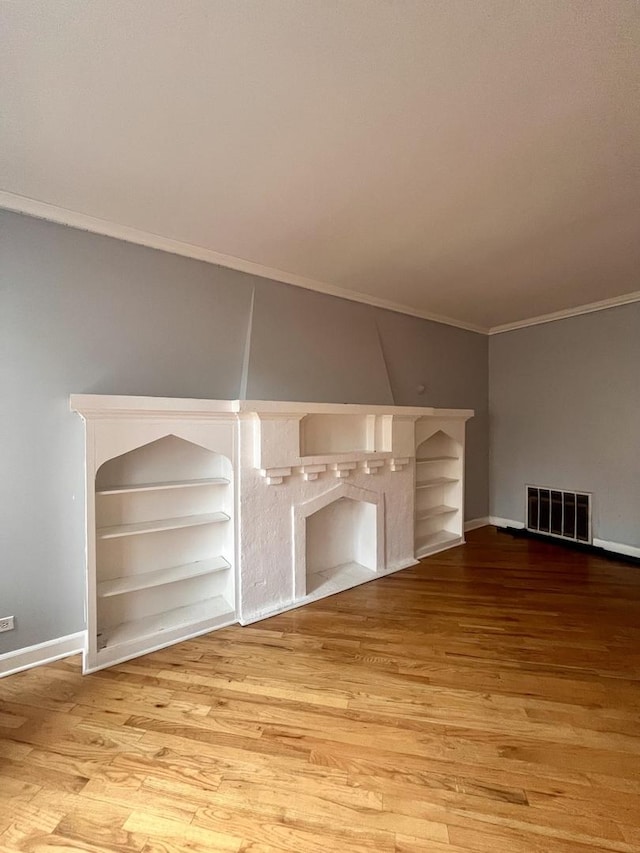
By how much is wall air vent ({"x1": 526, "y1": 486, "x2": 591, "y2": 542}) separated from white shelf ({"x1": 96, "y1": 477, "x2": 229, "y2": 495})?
147 inches

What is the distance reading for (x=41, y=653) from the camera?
2.06 metres

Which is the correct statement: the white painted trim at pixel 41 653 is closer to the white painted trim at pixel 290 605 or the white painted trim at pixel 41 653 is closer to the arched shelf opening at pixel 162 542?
the arched shelf opening at pixel 162 542

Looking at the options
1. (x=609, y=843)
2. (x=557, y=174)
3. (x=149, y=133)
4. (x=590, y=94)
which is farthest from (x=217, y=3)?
(x=609, y=843)

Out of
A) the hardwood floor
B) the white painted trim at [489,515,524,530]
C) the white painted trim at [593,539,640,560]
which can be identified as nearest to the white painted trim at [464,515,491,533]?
the white painted trim at [489,515,524,530]

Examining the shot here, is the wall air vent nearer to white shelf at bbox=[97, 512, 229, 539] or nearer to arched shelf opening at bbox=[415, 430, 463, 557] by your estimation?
arched shelf opening at bbox=[415, 430, 463, 557]

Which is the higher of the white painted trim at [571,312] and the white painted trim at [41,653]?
the white painted trim at [571,312]

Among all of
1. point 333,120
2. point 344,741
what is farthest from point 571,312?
point 344,741

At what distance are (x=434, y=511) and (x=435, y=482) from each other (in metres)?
0.35

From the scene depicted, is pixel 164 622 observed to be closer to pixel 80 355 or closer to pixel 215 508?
pixel 215 508

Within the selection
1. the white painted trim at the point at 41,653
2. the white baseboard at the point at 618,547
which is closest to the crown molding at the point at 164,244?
the white painted trim at the point at 41,653

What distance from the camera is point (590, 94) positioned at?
1.34m

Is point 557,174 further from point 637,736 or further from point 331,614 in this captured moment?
point 331,614

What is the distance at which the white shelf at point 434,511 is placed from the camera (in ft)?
13.0

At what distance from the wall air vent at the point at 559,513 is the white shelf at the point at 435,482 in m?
1.12
